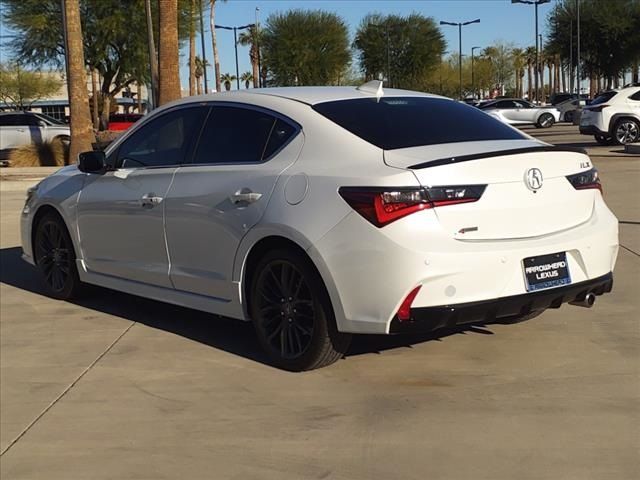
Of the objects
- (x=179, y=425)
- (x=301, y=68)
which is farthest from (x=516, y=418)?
(x=301, y=68)

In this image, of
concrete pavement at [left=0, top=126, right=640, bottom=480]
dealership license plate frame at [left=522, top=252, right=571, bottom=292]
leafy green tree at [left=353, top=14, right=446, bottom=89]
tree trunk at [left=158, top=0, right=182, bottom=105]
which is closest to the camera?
concrete pavement at [left=0, top=126, right=640, bottom=480]

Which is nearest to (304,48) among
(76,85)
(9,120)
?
(9,120)

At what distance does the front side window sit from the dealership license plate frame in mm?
2565

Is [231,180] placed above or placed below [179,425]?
above

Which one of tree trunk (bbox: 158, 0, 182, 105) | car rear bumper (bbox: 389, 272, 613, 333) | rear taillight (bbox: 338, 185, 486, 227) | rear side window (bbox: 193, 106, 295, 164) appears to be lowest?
car rear bumper (bbox: 389, 272, 613, 333)

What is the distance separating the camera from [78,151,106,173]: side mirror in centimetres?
645

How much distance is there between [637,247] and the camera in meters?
8.60

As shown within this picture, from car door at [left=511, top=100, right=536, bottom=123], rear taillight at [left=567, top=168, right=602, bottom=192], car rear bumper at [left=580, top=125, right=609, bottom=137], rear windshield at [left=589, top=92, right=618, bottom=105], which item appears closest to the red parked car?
car door at [left=511, top=100, right=536, bottom=123]

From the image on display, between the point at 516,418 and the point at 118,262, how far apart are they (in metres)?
3.40

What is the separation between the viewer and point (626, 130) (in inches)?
877

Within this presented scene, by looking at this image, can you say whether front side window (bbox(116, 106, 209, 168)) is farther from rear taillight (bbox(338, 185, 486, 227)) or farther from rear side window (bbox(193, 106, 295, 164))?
rear taillight (bbox(338, 185, 486, 227))

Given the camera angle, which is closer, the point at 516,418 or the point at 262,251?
the point at 516,418

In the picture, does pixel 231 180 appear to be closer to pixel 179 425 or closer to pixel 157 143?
pixel 157 143

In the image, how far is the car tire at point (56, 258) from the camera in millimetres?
6969
